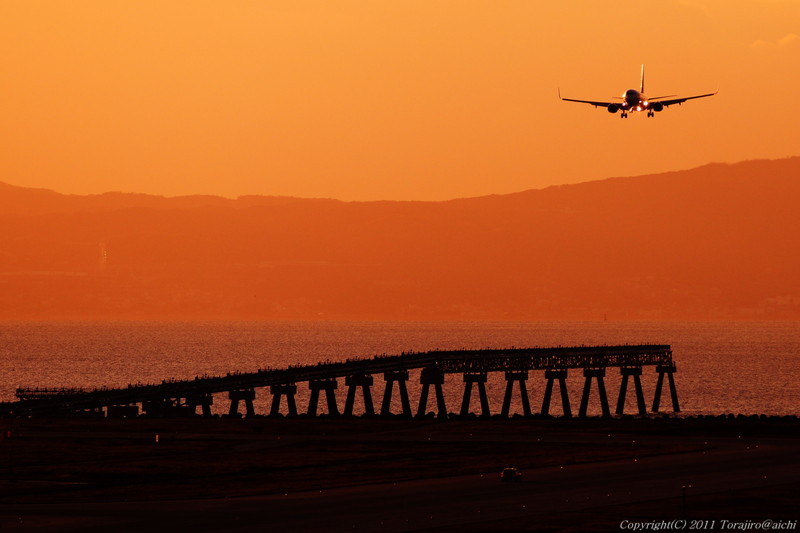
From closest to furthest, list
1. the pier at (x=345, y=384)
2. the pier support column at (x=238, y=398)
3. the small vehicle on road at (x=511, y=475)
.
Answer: the small vehicle on road at (x=511, y=475) → the pier at (x=345, y=384) → the pier support column at (x=238, y=398)

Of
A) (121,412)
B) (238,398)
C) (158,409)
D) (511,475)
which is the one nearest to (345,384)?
(238,398)

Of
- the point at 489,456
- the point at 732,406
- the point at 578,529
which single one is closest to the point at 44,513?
the point at 578,529

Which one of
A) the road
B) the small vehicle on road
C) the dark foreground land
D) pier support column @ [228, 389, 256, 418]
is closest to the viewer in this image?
the road

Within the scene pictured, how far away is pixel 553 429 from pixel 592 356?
67.2 metres

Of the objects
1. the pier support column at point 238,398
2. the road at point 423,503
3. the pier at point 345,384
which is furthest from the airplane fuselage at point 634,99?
the pier support column at point 238,398

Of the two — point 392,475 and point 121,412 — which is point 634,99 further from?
point 121,412

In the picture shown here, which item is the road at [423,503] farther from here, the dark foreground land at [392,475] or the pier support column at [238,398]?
the pier support column at [238,398]

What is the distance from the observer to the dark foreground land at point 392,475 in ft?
174

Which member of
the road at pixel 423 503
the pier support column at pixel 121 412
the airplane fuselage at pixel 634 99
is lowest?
the road at pixel 423 503

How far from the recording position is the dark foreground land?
52969 millimetres

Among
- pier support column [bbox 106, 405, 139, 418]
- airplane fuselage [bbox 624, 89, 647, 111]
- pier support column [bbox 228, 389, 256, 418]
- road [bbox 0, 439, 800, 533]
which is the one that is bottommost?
road [bbox 0, 439, 800, 533]

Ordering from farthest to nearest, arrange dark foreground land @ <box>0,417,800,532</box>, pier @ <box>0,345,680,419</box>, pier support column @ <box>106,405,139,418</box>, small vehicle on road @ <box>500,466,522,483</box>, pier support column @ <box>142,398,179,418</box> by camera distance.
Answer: pier support column @ <box>142,398,179,418</box>, pier support column @ <box>106,405,139,418</box>, pier @ <box>0,345,680,419</box>, small vehicle on road @ <box>500,466,522,483</box>, dark foreground land @ <box>0,417,800,532</box>

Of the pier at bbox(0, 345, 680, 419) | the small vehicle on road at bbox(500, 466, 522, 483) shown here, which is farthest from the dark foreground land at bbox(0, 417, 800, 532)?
the pier at bbox(0, 345, 680, 419)

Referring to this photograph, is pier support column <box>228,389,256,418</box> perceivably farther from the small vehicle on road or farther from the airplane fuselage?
the small vehicle on road
